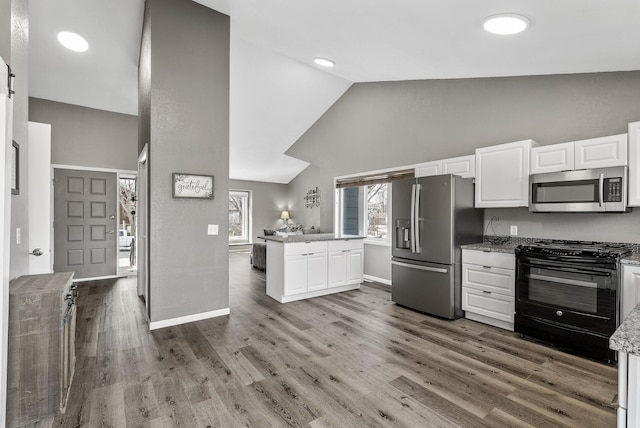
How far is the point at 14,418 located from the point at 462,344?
3.32 meters

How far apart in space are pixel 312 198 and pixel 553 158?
6.69m

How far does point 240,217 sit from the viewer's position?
10.6 m

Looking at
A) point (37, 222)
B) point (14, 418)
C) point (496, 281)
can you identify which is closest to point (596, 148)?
point (496, 281)

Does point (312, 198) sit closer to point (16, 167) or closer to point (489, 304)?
point (489, 304)

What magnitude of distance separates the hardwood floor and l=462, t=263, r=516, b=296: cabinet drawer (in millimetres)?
430

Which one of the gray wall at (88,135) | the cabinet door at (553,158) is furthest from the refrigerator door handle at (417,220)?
the gray wall at (88,135)

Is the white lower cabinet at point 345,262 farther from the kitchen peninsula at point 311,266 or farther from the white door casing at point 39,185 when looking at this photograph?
the white door casing at point 39,185

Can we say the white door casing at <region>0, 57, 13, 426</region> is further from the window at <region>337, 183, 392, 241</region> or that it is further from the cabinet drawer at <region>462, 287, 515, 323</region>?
the window at <region>337, 183, 392, 241</region>

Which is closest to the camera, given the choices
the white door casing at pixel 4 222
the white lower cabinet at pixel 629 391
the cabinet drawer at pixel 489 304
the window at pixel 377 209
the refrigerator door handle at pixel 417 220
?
the white lower cabinet at pixel 629 391

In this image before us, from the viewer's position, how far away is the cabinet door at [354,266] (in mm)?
4969

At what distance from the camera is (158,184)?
11.0 ft

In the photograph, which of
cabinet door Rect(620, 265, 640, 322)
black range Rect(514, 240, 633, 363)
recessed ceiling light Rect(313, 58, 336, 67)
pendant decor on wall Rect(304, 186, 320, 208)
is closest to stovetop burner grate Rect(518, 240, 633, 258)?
black range Rect(514, 240, 633, 363)

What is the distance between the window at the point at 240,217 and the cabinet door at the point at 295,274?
639 centimetres

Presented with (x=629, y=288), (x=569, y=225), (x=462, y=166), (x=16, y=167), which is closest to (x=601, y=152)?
(x=569, y=225)
